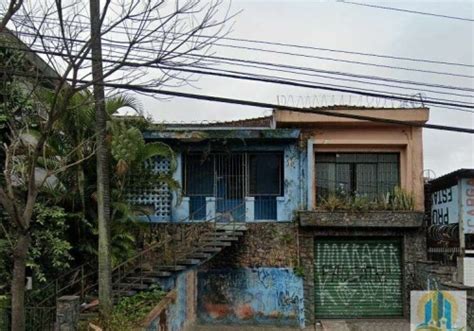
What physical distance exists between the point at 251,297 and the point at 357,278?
324cm

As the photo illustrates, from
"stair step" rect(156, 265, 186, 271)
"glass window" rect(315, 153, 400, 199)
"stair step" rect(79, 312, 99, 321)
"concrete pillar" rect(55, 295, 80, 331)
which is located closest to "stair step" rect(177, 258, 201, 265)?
"stair step" rect(156, 265, 186, 271)

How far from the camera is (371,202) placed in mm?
15992

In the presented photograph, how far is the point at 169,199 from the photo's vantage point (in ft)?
52.7

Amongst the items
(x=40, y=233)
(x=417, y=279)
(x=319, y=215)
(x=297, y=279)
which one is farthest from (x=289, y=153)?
(x=40, y=233)

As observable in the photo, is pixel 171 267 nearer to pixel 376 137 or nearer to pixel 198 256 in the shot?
pixel 198 256

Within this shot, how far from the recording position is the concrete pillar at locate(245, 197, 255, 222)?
16.0 m

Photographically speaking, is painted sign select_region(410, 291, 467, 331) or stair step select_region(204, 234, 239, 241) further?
stair step select_region(204, 234, 239, 241)

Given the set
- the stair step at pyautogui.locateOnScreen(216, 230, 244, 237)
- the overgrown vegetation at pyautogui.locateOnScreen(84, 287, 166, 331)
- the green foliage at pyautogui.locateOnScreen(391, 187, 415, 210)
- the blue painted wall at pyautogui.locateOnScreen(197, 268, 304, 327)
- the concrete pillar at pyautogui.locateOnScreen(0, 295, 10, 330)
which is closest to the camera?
the concrete pillar at pyautogui.locateOnScreen(0, 295, 10, 330)

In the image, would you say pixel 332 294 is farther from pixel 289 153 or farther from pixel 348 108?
pixel 348 108

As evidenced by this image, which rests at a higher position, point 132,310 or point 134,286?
point 134,286

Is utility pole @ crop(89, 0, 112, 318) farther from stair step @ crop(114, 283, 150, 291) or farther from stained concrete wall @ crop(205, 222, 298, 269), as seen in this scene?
stained concrete wall @ crop(205, 222, 298, 269)

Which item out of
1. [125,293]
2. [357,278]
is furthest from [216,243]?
[357,278]

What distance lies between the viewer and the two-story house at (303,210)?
616 inches

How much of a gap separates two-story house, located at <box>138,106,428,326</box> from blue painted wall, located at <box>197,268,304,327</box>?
1.1 inches
